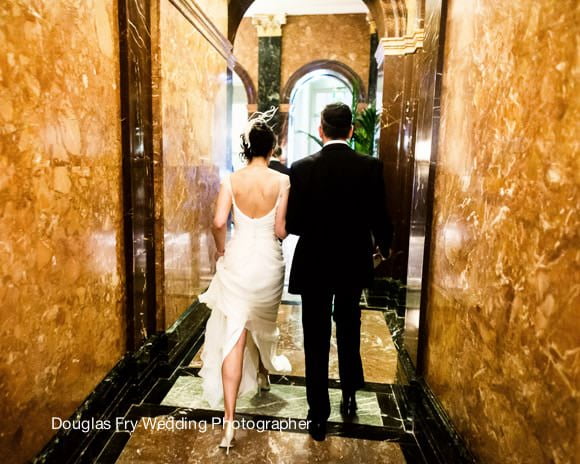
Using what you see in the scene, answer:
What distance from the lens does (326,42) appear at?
10.2 metres

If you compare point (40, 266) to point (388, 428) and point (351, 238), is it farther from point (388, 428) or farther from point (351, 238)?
point (388, 428)

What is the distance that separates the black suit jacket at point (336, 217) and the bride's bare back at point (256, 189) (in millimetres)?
156

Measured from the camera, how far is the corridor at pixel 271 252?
1.58m

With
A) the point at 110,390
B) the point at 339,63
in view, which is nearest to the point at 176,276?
the point at 110,390

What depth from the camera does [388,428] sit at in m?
2.87

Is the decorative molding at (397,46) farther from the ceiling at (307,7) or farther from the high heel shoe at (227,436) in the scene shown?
the ceiling at (307,7)

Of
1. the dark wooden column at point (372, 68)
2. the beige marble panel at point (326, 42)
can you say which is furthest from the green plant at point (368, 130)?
the beige marble panel at point (326, 42)

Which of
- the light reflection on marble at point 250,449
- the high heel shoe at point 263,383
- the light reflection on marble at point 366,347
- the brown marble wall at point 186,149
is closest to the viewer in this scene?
the light reflection on marble at point 250,449

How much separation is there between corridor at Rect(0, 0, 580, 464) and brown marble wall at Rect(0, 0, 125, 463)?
1cm

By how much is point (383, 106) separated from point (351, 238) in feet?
10.9

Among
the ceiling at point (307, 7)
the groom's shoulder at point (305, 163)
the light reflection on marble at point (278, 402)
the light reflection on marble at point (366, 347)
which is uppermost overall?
the ceiling at point (307, 7)

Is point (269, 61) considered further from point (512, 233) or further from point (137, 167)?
point (512, 233)

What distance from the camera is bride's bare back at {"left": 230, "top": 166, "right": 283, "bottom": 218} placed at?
2.75 metres

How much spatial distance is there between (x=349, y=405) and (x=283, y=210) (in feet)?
4.50
